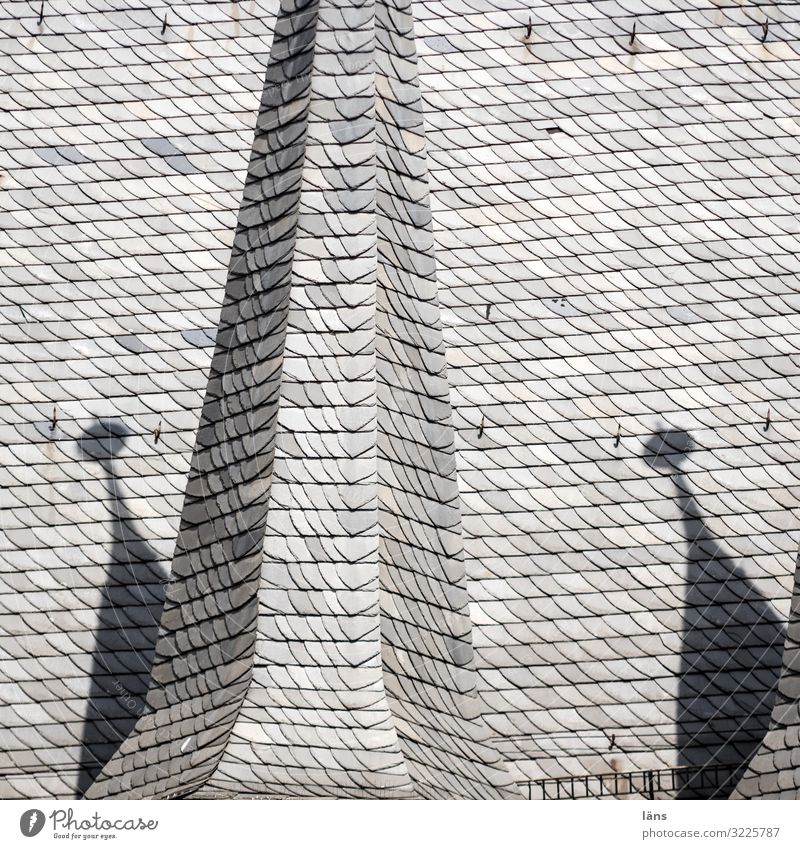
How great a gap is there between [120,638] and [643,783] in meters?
5.64

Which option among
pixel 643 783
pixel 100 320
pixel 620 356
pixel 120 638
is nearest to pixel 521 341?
pixel 620 356

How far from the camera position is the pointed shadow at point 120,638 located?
24.0 metres

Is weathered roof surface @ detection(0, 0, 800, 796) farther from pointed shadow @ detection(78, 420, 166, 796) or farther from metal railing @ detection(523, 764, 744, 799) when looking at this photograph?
metal railing @ detection(523, 764, 744, 799)

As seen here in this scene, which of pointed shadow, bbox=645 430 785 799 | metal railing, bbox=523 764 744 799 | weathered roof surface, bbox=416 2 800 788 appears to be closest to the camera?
metal railing, bbox=523 764 744 799

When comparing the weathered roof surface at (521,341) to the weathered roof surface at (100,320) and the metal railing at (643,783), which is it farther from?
the metal railing at (643,783)

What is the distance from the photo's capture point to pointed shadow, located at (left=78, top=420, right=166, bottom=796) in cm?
2405

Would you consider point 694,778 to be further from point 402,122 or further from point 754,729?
point 402,122

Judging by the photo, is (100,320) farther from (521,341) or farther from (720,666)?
(720,666)

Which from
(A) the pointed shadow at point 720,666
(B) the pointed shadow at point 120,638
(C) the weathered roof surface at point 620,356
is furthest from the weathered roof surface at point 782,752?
(B) the pointed shadow at point 120,638

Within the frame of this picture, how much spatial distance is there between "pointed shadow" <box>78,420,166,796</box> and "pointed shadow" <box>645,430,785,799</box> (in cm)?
559

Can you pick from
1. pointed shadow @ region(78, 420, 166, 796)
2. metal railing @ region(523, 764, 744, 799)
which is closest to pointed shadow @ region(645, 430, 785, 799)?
metal railing @ region(523, 764, 744, 799)

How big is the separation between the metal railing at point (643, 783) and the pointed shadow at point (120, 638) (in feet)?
A: 13.9
